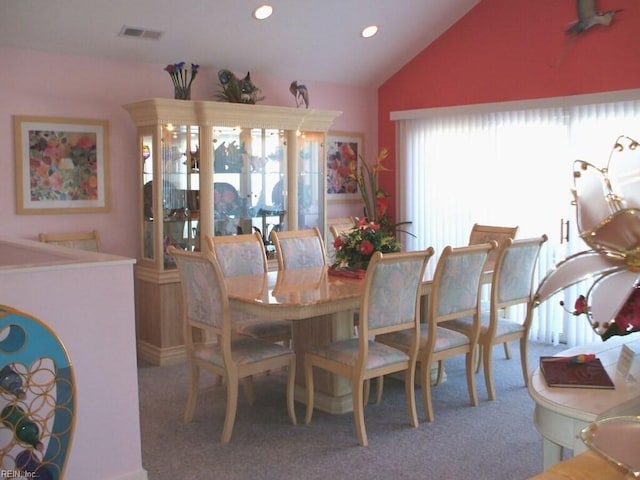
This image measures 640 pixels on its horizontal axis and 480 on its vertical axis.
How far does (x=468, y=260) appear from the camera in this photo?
410cm

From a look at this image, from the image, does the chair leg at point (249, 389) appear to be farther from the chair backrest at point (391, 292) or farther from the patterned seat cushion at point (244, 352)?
the chair backrest at point (391, 292)

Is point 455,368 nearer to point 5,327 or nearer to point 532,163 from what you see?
point 532,163

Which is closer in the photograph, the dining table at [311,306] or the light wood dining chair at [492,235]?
the dining table at [311,306]

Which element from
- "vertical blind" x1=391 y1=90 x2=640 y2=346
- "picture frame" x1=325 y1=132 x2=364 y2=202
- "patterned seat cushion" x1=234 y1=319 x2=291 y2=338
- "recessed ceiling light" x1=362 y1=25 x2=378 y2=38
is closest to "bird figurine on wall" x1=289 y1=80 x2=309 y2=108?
"picture frame" x1=325 y1=132 x2=364 y2=202

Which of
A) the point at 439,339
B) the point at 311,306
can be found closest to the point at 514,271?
the point at 439,339


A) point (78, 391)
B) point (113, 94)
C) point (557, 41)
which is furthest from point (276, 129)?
point (78, 391)

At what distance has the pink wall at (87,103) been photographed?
4.86 m

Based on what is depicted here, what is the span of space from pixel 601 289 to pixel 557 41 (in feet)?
16.7

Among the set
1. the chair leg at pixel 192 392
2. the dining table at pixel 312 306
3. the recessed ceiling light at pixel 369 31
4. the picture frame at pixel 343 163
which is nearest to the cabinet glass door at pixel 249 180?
the picture frame at pixel 343 163

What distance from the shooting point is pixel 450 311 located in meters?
4.14

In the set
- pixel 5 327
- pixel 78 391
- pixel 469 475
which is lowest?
pixel 469 475

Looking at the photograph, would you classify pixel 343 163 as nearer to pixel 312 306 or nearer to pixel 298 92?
pixel 298 92

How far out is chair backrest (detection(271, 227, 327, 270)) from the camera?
16.0ft

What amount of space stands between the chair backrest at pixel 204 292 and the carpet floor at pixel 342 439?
1.96ft
